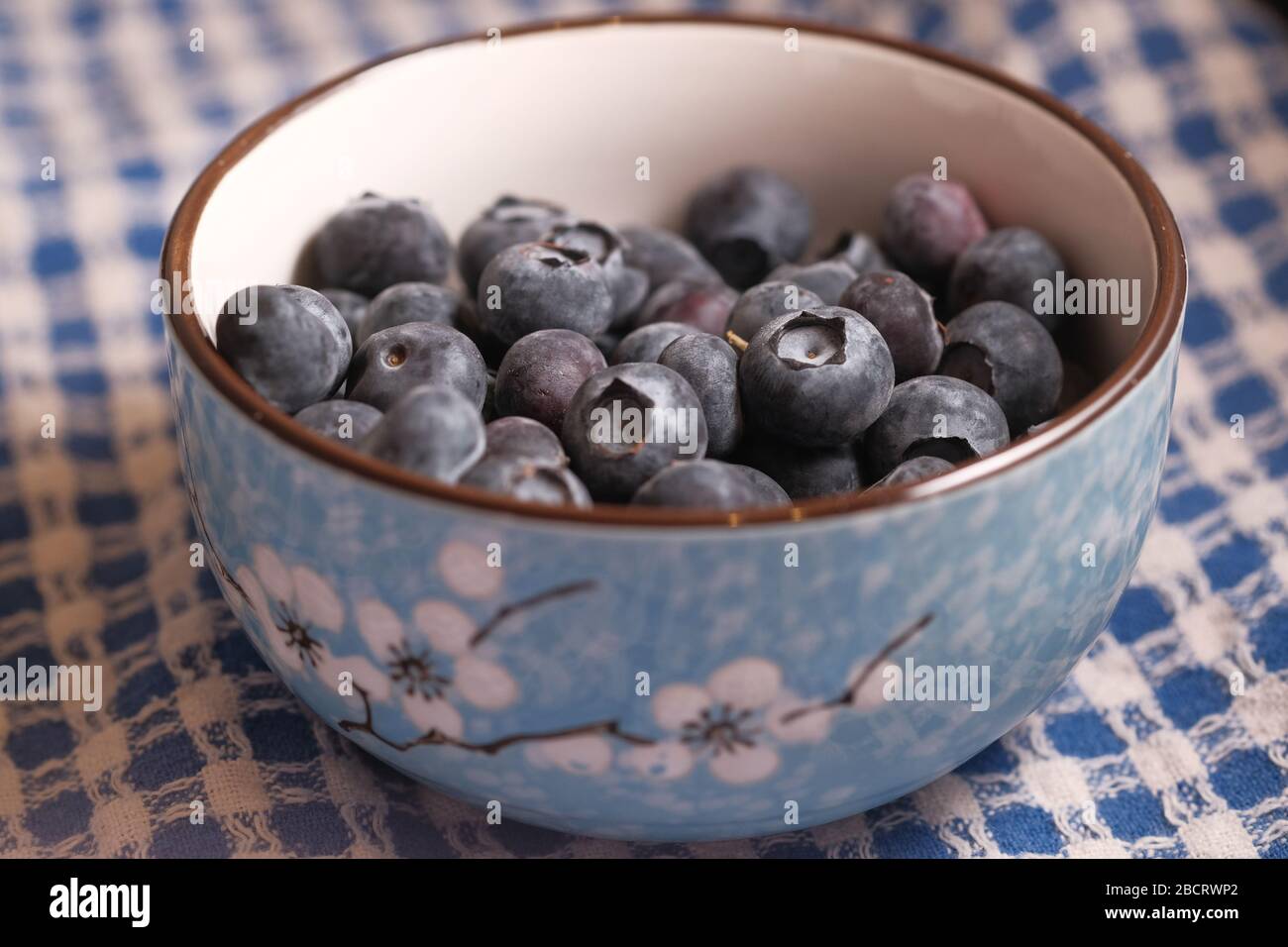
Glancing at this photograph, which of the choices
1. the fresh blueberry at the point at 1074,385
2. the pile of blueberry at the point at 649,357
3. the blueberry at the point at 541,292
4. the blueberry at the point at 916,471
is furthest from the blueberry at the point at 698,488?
the fresh blueberry at the point at 1074,385

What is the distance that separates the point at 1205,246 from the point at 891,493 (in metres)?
0.97

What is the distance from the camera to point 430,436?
704 millimetres

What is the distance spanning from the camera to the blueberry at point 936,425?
0.84m

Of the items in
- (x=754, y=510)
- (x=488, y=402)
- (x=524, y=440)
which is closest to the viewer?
(x=754, y=510)

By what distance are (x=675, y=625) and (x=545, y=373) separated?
0.81 feet

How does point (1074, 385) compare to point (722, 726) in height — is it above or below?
above

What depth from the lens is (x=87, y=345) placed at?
1.41m

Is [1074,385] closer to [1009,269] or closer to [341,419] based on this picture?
[1009,269]

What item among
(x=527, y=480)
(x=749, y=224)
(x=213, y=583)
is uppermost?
(x=749, y=224)

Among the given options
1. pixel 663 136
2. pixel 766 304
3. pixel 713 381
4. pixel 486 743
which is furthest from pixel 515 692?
pixel 663 136

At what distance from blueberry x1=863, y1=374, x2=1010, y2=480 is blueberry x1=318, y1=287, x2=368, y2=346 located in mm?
397

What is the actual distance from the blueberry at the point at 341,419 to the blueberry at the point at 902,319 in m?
0.34

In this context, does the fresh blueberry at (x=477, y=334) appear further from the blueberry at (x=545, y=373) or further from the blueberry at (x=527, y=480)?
the blueberry at (x=527, y=480)

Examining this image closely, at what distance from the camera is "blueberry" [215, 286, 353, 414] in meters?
0.80
